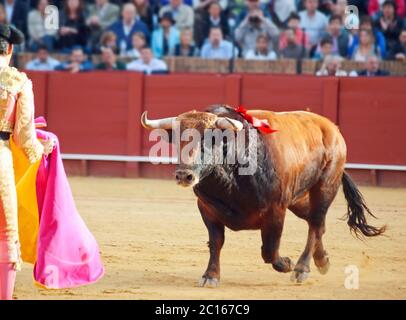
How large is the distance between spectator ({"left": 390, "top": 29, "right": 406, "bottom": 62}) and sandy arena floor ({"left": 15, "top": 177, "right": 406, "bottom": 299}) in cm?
169

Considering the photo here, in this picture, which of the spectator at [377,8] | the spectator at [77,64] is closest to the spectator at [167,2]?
the spectator at [77,64]

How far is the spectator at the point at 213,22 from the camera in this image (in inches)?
452

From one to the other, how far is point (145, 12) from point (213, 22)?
86 centimetres

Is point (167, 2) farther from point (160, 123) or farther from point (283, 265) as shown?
point (283, 265)

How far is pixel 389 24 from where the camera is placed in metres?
11.0

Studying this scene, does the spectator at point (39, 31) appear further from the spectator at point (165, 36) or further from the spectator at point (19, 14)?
the spectator at point (165, 36)

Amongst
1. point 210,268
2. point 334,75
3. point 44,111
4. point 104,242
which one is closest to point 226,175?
point 210,268

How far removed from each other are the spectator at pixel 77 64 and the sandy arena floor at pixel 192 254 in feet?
7.33

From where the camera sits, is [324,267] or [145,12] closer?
[324,267]

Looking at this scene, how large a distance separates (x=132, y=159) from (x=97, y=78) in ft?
3.41

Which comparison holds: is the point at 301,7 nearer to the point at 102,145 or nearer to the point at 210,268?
the point at 102,145

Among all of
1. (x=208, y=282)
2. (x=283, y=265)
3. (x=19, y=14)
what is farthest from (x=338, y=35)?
(x=208, y=282)

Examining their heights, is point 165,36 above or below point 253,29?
below

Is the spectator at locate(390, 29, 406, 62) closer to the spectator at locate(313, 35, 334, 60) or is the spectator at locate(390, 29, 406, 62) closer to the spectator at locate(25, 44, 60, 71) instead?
the spectator at locate(313, 35, 334, 60)
